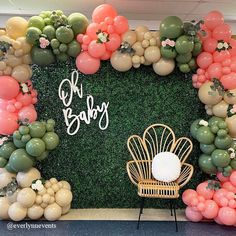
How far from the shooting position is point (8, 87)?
125 inches

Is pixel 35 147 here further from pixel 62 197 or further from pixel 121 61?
pixel 121 61

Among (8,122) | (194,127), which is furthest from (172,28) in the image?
(8,122)

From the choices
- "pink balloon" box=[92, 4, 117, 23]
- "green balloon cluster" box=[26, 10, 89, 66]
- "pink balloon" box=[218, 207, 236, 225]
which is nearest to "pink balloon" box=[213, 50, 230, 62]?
"pink balloon" box=[92, 4, 117, 23]

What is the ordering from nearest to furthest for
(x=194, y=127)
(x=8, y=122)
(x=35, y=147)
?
(x=35, y=147)
(x=8, y=122)
(x=194, y=127)

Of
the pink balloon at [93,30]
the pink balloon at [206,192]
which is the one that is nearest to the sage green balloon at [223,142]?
the pink balloon at [206,192]

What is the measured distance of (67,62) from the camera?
Result: 365 cm

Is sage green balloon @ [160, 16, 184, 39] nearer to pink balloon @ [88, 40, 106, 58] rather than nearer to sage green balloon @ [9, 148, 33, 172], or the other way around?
pink balloon @ [88, 40, 106, 58]

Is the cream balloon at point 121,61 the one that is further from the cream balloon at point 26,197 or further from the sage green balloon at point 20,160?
the cream balloon at point 26,197

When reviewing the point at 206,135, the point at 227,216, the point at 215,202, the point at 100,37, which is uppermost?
the point at 100,37

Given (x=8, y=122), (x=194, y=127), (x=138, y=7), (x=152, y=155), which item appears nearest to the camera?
(x=8, y=122)

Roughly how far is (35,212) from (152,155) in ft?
4.51

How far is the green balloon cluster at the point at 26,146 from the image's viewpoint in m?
3.14

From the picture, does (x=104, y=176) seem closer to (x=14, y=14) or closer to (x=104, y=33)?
(x=104, y=33)

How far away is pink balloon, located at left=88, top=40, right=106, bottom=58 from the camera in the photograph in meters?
3.27
